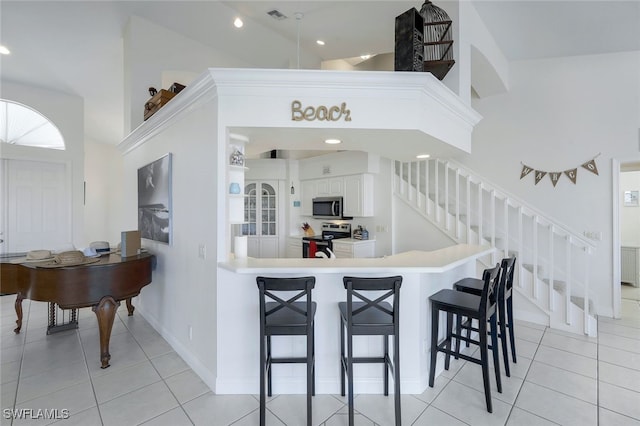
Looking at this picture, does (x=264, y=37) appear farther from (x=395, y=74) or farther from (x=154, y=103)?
(x=395, y=74)

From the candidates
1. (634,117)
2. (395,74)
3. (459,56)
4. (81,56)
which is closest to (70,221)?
(81,56)

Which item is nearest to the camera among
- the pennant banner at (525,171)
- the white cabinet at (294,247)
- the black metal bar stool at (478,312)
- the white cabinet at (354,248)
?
the black metal bar stool at (478,312)

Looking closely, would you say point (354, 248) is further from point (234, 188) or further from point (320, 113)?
point (320, 113)

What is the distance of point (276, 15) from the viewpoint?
3.96 meters

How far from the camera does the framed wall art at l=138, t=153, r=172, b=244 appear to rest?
120 inches

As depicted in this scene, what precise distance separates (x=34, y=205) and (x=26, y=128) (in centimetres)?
139

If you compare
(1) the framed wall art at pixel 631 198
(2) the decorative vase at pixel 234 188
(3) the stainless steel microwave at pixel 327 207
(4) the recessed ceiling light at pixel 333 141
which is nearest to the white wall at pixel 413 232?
(3) the stainless steel microwave at pixel 327 207

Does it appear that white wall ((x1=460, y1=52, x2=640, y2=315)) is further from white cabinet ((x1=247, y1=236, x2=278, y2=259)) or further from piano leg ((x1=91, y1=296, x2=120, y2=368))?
piano leg ((x1=91, y1=296, x2=120, y2=368))

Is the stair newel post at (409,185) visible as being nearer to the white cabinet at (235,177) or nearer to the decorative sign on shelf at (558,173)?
the decorative sign on shelf at (558,173)

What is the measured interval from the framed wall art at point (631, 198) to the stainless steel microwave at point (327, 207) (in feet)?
18.6

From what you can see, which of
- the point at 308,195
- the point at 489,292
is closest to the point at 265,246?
the point at 308,195

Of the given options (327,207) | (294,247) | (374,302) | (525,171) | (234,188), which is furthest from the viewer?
(294,247)

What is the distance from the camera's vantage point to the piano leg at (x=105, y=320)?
2.67 m

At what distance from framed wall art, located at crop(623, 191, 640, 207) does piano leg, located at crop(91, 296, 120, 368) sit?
8628mm
